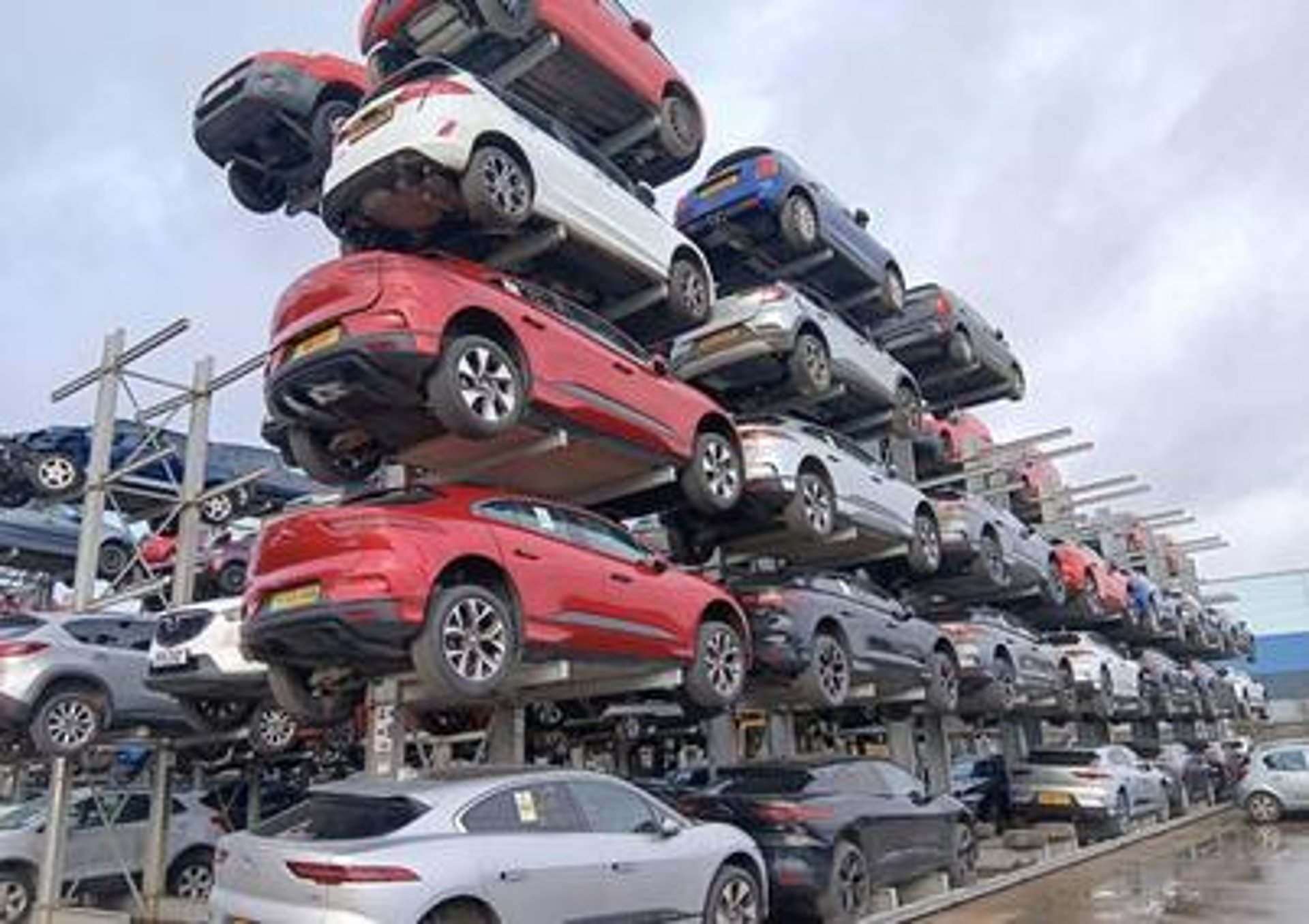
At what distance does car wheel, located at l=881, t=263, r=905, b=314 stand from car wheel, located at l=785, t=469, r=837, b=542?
4741mm

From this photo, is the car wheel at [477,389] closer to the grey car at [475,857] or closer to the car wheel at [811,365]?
the grey car at [475,857]

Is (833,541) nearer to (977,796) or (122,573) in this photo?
(977,796)

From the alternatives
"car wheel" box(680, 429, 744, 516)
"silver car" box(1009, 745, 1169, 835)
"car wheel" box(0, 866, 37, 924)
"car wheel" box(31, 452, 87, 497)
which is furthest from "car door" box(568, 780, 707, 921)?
"car wheel" box(31, 452, 87, 497)

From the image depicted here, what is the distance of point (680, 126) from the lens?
38.9 ft

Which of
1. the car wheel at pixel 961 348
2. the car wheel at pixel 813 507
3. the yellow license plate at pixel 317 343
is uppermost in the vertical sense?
the car wheel at pixel 961 348

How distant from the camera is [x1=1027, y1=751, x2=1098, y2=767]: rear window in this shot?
16266 millimetres

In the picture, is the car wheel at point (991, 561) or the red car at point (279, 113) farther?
the car wheel at point (991, 561)

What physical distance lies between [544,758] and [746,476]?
580cm

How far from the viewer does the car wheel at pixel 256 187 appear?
12.1 m

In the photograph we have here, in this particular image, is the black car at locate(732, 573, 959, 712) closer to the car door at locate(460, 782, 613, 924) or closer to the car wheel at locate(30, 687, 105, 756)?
the car door at locate(460, 782, 613, 924)

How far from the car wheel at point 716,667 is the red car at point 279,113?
226 inches

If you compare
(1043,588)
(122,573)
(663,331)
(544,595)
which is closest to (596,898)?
(544,595)

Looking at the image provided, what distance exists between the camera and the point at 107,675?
10883mm

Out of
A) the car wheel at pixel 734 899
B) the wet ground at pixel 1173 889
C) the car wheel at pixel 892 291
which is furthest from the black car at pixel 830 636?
the car wheel at pixel 892 291
